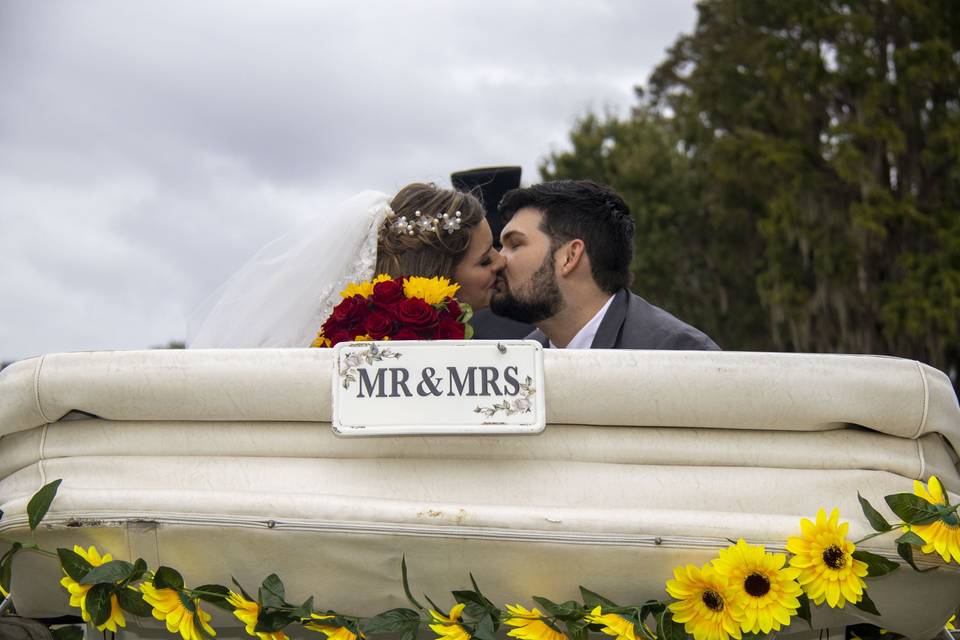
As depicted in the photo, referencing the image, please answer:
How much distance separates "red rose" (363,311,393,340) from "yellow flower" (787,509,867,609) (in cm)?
139

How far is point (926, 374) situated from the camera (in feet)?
7.05

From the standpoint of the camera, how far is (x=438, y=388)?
6.84 ft

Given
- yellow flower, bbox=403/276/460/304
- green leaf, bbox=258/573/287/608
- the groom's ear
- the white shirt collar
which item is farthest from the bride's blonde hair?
green leaf, bbox=258/573/287/608

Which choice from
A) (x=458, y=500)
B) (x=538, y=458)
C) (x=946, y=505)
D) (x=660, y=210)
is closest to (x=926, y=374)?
(x=946, y=505)

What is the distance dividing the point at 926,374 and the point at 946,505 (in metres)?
0.28

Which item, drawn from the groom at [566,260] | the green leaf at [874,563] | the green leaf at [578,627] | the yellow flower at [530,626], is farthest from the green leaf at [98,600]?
the groom at [566,260]

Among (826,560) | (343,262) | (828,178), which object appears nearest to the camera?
(826,560)

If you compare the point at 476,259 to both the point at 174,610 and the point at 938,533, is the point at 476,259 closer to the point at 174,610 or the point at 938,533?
the point at 174,610

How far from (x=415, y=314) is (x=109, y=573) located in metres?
1.23

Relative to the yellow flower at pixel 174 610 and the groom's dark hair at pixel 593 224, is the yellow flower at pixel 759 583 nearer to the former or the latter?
the yellow flower at pixel 174 610

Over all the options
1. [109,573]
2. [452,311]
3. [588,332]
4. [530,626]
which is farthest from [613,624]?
[588,332]

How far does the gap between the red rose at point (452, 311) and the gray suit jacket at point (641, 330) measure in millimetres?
993

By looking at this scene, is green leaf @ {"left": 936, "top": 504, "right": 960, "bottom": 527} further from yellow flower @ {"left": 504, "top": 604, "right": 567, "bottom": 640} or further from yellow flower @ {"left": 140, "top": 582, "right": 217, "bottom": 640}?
yellow flower @ {"left": 140, "top": 582, "right": 217, "bottom": 640}

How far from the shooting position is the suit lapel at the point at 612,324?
163 inches
